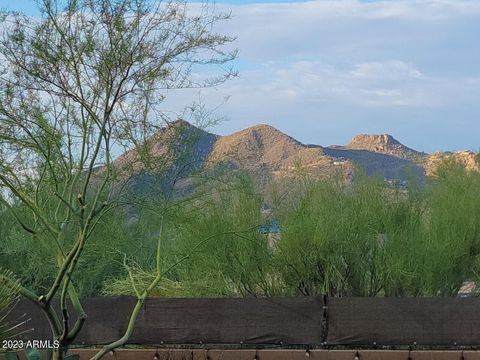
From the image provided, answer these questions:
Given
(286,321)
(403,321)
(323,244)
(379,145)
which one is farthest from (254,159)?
(379,145)

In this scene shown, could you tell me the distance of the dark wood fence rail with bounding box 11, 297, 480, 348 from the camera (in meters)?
16.1

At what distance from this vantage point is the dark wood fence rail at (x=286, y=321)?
16.1m

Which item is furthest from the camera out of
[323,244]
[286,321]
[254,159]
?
[254,159]

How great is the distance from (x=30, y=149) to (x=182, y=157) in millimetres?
2211

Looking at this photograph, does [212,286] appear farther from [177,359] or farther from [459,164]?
[459,164]

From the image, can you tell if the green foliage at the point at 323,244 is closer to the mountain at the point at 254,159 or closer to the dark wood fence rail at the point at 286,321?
the mountain at the point at 254,159

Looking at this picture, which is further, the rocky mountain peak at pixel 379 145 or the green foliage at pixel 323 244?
the rocky mountain peak at pixel 379 145

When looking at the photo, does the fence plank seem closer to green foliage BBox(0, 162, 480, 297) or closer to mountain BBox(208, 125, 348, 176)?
green foliage BBox(0, 162, 480, 297)

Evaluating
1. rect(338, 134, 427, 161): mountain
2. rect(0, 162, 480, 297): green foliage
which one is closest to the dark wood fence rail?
rect(0, 162, 480, 297): green foliage

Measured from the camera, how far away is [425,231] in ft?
62.8

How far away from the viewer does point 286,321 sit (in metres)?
16.3

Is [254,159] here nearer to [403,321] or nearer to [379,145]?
[403,321]

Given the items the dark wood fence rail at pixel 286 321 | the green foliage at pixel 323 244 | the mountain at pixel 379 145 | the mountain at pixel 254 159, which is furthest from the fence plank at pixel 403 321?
the mountain at pixel 379 145

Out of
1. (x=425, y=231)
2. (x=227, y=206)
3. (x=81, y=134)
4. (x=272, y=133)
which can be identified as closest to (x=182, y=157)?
(x=81, y=134)
